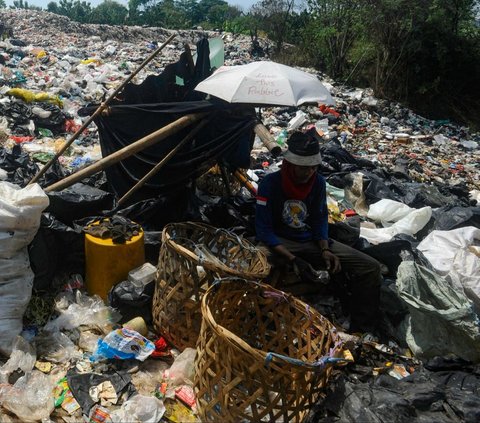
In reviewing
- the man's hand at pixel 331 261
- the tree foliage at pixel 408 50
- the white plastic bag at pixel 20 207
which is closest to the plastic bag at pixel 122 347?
the white plastic bag at pixel 20 207

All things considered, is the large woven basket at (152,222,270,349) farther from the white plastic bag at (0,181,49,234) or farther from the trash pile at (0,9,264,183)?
the trash pile at (0,9,264,183)

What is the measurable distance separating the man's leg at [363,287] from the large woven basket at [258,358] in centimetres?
68

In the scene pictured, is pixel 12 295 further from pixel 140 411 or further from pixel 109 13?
pixel 109 13

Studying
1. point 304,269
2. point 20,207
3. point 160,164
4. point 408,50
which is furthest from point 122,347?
point 408,50

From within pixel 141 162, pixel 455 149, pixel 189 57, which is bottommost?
pixel 455 149

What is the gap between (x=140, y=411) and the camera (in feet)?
6.74

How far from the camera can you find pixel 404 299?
271 centimetres

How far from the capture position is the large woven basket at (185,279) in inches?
90.6

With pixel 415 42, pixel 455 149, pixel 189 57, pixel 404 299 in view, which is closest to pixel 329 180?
pixel 189 57

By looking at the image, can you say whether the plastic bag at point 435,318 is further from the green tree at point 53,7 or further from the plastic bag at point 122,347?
the green tree at point 53,7

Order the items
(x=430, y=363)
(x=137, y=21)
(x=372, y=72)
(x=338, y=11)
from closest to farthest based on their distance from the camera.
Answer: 1. (x=430, y=363)
2. (x=372, y=72)
3. (x=338, y=11)
4. (x=137, y=21)

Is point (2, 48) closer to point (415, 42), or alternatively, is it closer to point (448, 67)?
point (415, 42)

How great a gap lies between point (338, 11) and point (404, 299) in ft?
41.6

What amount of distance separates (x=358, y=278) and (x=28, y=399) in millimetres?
1950
